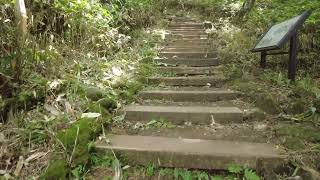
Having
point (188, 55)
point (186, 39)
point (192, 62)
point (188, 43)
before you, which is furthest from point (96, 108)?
point (186, 39)

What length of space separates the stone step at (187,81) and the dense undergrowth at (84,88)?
→ 8.3 inches

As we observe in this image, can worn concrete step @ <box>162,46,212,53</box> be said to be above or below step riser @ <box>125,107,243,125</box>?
above

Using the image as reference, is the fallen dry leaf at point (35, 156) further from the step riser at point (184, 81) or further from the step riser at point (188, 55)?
the step riser at point (188, 55)

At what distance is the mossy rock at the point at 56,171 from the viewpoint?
2584 mm

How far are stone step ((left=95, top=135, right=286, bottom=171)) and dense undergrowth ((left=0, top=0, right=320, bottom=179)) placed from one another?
0.09m

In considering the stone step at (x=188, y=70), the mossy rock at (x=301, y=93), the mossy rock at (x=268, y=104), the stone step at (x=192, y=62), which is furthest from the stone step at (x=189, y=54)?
the mossy rock at (x=268, y=104)

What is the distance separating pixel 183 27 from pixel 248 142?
25.2ft

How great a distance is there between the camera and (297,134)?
3.01 meters

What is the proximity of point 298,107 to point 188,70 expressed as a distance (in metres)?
2.39

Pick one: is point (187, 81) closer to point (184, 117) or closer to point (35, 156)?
point (184, 117)

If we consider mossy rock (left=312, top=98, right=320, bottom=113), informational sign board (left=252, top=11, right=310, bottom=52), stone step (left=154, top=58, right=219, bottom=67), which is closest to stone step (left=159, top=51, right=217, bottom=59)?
stone step (left=154, top=58, right=219, bottom=67)

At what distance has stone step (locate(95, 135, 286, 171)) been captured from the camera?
2699mm

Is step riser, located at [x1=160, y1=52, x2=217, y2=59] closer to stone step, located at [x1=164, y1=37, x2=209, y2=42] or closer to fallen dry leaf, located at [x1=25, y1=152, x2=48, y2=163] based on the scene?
stone step, located at [x1=164, y1=37, x2=209, y2=42]

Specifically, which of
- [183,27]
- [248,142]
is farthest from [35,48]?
[183,27]
